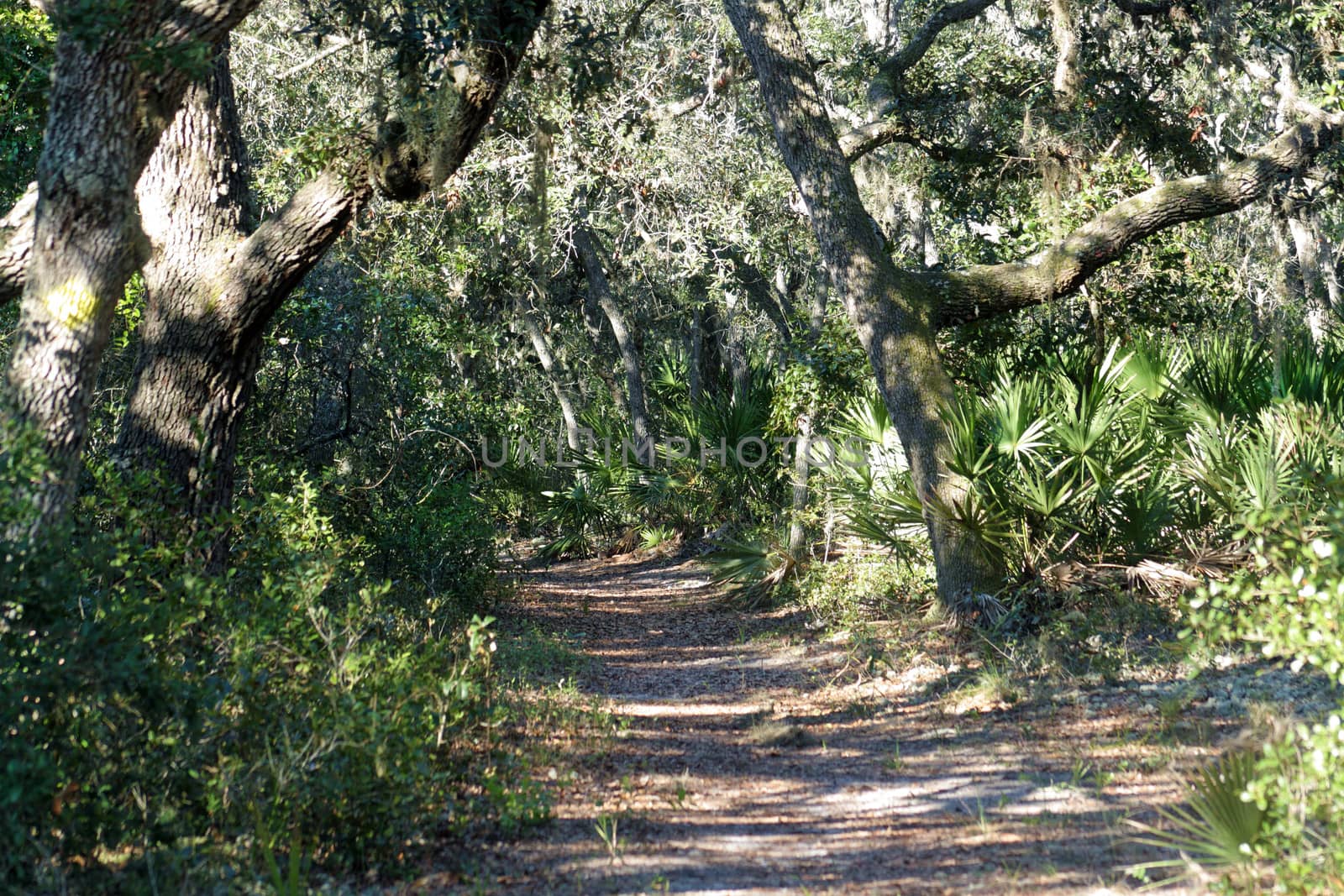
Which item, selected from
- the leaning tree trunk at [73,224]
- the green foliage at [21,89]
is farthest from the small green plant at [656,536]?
the leaning tree trunk at [73,224]

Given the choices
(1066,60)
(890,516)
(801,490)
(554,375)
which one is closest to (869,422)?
(890,516)

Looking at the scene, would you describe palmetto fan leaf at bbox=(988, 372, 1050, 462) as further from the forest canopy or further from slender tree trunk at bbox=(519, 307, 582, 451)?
slender tree trunk at bbox=(519, 307, 582, 451)

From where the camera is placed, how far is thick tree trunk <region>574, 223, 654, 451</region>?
55.7ft

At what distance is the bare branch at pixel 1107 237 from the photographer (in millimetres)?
9102

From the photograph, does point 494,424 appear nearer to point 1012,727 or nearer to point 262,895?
point 1012,727

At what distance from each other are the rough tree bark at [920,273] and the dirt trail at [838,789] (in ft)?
4.95

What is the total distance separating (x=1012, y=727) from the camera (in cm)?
680

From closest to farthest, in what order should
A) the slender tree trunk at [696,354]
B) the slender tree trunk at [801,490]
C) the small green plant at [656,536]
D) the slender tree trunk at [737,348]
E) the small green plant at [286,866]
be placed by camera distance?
the small green plant at [286,866]
the slender tree trunk at [801,490]
the slender tree trunk at [737,348]
the small green plant at [656,536]
the slender tree trunk at [696,354]

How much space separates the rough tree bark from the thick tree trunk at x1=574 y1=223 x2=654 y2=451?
7992 millimetres

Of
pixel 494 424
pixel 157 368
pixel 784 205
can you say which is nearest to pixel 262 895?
pixel 157 368

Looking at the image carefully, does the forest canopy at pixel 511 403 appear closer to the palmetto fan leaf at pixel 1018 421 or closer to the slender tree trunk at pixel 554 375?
the palmetto fan leaf at pixel 1018 421

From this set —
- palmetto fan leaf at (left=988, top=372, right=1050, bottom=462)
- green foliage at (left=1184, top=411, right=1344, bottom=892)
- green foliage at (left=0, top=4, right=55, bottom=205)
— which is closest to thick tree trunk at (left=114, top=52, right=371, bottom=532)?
green foliage at (left=0, top=4, right=55, bottom=205)

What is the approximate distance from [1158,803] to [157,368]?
5.84m

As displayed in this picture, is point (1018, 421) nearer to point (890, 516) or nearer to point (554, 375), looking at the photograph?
point (890, 516)
